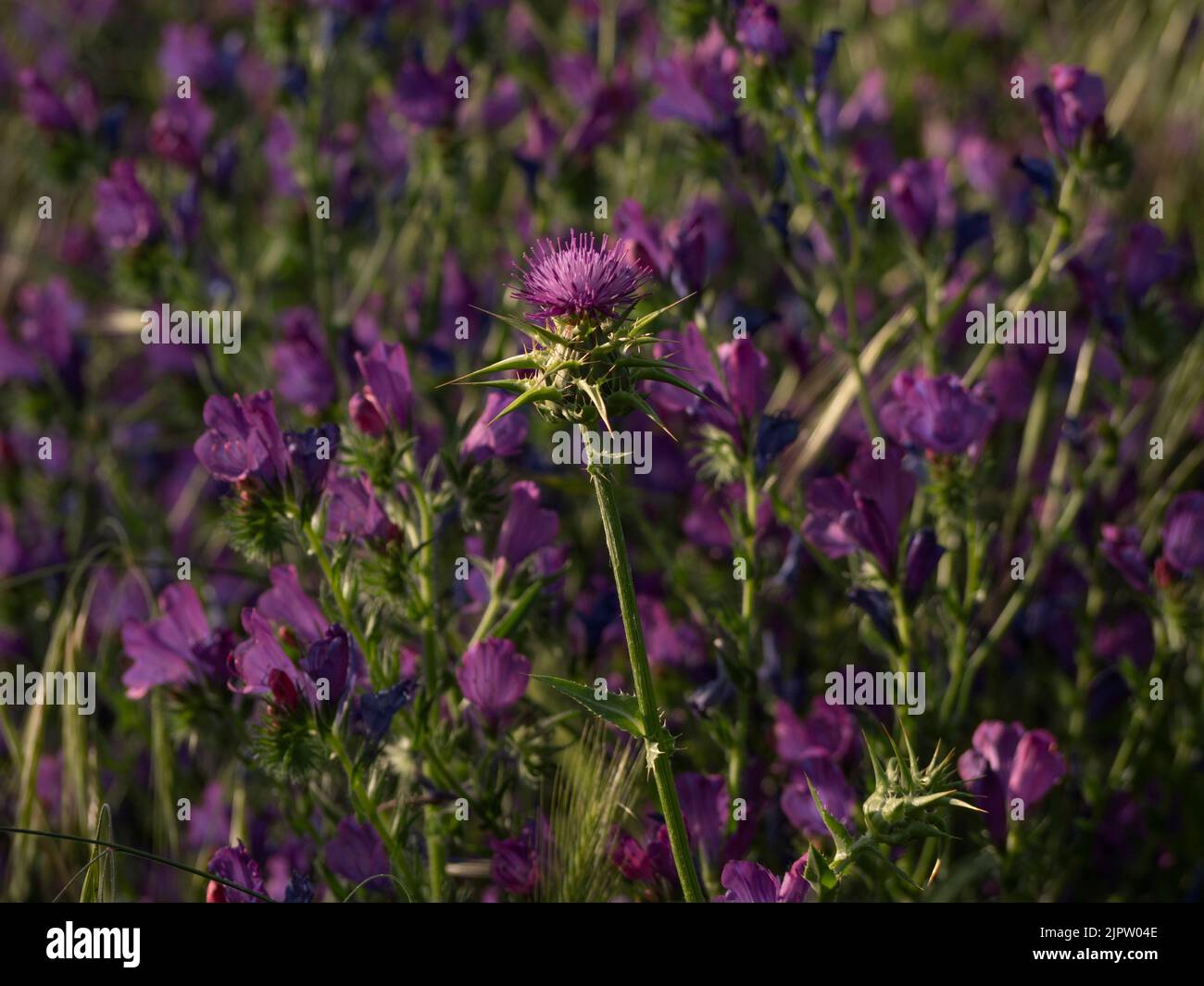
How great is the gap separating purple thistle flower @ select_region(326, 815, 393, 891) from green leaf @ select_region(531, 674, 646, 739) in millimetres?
519

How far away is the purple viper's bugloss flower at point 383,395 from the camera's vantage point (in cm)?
199

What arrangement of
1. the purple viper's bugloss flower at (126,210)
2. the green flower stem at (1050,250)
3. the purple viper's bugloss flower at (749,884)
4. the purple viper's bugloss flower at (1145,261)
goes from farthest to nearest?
the purple viper's bugloss flower at (126,210), the purple viper's bugloss flower at (1145,261), the green flower stem at (1050,250), the purple viper's bugloss flower at (749,884)

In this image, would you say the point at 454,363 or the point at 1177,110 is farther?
the point at 1177,110

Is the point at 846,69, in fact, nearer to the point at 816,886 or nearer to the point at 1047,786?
the point at 1047,786

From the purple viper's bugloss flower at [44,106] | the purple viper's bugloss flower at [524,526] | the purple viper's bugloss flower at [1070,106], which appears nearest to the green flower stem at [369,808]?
the purple viper's bugloss flower at [524,526]

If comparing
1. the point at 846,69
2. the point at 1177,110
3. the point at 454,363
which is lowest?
the point at 454,363

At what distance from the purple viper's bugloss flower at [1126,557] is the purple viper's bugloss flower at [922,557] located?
1.38 ft

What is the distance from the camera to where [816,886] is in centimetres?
168

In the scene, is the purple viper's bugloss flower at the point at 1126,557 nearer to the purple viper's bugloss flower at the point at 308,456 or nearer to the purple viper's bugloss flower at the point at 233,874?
the purple viper's bugloss flower at the point at 308,456

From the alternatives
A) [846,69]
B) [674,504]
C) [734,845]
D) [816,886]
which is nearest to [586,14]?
[846,69]

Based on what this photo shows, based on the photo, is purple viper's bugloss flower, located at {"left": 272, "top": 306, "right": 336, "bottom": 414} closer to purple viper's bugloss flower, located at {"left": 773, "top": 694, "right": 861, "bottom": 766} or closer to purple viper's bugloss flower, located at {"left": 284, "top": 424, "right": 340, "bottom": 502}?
purple viper's bugloss flower, located at {"left": 284, "top": 424, "right": 340, "bottom": 502}
